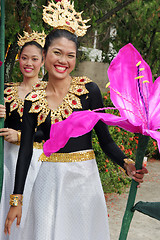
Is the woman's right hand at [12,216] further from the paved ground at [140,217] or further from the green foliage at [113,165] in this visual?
the green foliage at [113,165]

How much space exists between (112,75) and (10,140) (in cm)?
185

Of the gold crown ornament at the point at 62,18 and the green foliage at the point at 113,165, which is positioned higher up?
the gold crown ornament at the point at 62,18

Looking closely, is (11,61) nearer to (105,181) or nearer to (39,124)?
(105,181)

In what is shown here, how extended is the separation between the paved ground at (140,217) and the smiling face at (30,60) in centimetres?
210

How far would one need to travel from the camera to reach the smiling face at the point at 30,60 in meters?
3.09

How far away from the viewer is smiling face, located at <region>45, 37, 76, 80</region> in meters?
1.89

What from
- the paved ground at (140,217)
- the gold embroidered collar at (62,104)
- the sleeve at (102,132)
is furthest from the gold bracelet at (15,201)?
the paved ground at (140,217)

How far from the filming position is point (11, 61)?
5.06 meters

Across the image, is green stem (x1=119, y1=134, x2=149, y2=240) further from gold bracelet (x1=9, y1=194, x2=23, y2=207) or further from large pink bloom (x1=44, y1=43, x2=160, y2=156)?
gold bracelet (x1=9, y1=194, x2=23, y2=207)

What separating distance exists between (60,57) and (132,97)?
87 cm

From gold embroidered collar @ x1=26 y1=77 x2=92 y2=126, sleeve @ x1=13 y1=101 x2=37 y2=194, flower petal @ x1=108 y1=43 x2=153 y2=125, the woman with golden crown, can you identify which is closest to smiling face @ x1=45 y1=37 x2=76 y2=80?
the woman with golden crown

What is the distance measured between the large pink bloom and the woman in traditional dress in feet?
5.30

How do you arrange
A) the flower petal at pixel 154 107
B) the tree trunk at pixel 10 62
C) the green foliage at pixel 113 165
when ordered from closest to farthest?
the flower petal at pixel 154 107 < the tree trunk at pixel 10 62 < the green foliage at pixel 113 165

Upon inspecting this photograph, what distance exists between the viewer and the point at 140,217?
4.77 m
